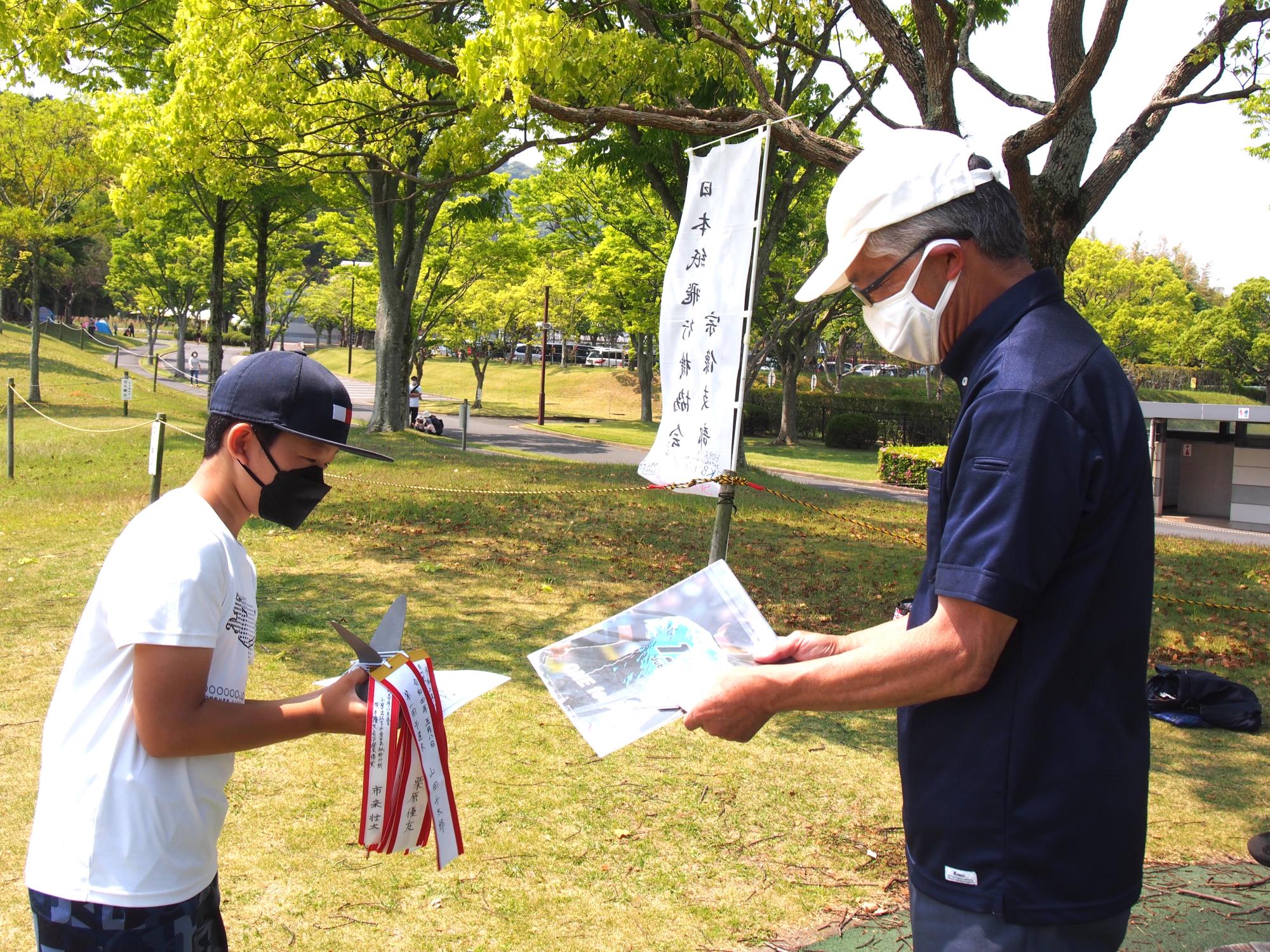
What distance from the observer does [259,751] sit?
15.7 feet

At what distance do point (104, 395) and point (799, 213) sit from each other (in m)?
19.4

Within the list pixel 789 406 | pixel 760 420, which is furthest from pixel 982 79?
pixel 760 420

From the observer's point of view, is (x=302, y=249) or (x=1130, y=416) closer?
(x=1130, y=416)

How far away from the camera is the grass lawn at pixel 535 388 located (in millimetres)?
46844

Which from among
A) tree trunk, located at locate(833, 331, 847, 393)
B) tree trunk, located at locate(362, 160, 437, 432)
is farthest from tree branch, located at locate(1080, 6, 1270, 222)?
tree trunk, located at locate(833, 331, 847, 393)

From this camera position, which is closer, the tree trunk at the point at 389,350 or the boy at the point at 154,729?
the boy at the point at 154,729

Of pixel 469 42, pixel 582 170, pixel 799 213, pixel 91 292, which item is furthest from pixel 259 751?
pixel 91 292

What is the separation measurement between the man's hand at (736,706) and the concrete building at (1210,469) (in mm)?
18368

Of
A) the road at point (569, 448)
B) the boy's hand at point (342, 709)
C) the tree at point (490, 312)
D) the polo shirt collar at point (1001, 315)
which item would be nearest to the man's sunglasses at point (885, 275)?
the polo shirt collar at point (1001, 315)

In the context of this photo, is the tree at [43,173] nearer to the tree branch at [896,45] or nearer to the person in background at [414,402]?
the person in background at [414,402]

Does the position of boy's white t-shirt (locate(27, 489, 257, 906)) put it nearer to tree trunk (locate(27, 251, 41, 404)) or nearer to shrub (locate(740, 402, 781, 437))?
Result: tree trunk (locate(27, 251, 41, 404))

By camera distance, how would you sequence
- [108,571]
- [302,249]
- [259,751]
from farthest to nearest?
[302,249], [259,751], [108,571]

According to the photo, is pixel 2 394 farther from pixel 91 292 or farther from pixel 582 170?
pixel 91 292

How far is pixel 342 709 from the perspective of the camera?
1.89m
